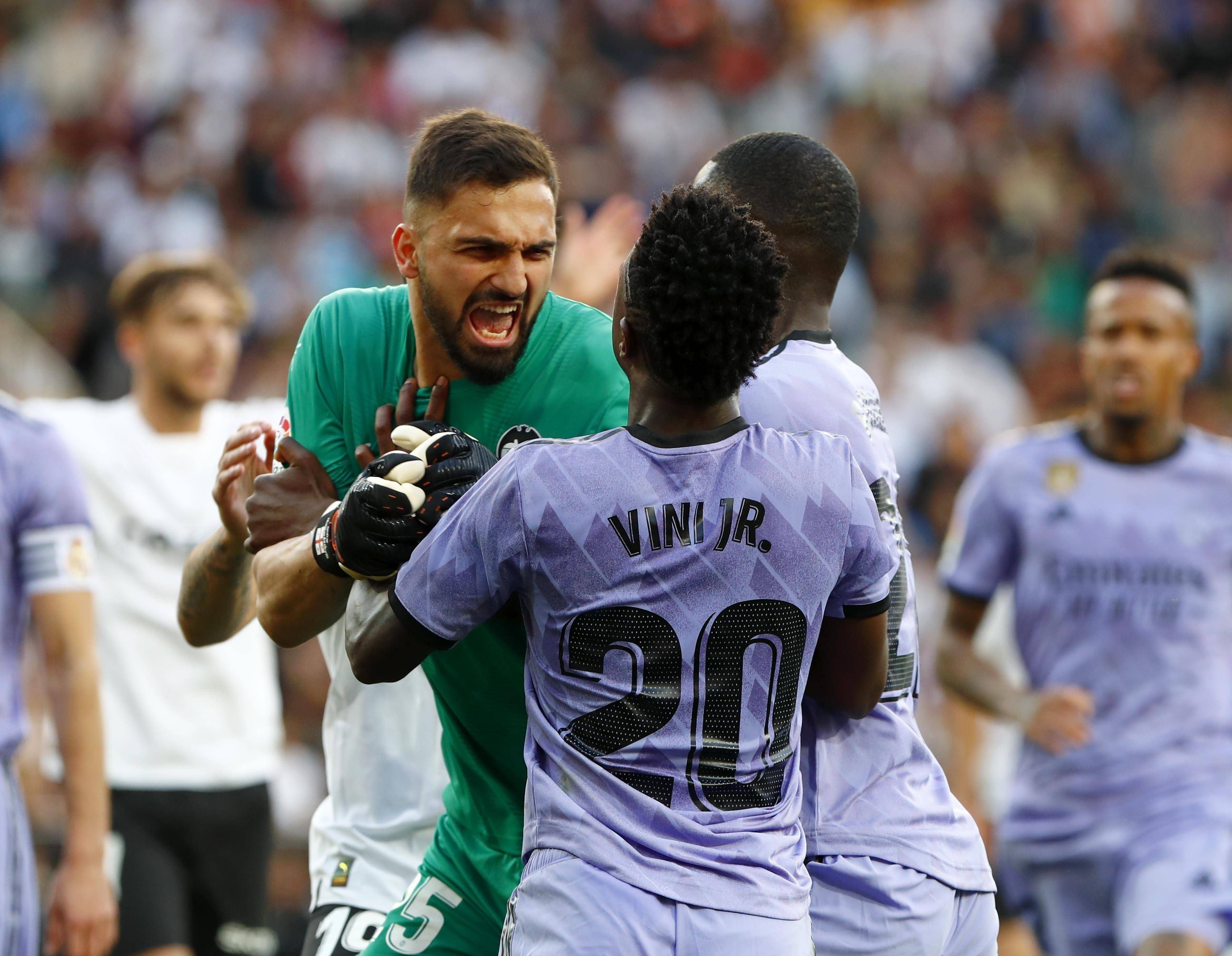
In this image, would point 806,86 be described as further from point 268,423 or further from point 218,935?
point 268,423

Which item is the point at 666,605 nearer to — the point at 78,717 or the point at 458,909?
the point at 458,909

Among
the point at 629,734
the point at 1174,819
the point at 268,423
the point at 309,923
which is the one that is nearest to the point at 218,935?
the point at 309,923

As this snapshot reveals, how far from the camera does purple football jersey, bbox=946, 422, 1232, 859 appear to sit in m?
5.42

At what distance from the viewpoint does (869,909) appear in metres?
3.03

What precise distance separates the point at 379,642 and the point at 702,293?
0.82m

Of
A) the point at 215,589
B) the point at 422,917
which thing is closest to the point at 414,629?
the point at 422,917

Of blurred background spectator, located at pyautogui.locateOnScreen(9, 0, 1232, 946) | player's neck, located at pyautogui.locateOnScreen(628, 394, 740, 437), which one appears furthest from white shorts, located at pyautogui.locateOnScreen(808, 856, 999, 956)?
blurred background spectator, located at pyautogui.locateOnScreen(9, 0, 1232, 946)

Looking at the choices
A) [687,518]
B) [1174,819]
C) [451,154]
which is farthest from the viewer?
[1174,819]

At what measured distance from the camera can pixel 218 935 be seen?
591cm

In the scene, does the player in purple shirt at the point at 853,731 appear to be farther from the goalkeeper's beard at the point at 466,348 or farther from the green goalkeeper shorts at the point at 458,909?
the green goalkeeper shorts at the point at 458,909

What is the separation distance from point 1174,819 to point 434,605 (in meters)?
3.57

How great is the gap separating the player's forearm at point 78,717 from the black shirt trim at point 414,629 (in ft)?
7.22

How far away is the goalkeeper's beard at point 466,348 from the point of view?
3.28 meters

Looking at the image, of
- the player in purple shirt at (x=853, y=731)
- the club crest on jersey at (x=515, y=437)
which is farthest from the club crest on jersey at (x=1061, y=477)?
the club crest on jersey at (x=515, y=437)
